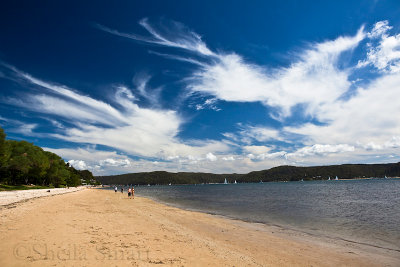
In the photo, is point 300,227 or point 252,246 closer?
point 252,246

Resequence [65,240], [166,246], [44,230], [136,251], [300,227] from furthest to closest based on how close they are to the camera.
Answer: [300,227]
[44,230]
[166,246]
[65,240]
[136,251]

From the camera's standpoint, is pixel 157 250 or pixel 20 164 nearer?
pixel 157 250

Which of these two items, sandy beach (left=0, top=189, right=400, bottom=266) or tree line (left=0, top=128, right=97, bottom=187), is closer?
sandy beach (left=0, top=189, right=400, bottom=266)

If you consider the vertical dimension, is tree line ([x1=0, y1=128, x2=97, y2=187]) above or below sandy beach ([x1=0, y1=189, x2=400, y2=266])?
above

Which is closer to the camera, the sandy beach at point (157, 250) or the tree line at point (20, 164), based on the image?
the sandy beach at point (157, 250)

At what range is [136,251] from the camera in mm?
9906

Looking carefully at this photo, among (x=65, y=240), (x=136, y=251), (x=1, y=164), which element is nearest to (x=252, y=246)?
(x=136, y=251)

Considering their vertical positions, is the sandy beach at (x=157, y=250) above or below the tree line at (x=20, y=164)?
below

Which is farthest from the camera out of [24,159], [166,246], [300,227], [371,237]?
[24,159]

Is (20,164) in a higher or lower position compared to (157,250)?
higher

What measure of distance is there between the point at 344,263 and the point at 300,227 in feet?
36.0

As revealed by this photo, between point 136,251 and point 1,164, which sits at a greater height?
point 1,164

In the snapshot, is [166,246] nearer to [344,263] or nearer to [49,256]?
[49,256]

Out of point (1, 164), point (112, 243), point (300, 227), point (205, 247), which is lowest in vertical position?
point (300, 227)
